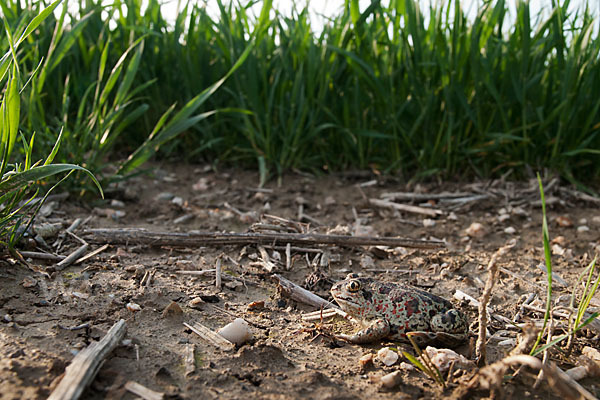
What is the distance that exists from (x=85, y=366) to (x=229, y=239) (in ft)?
4.59

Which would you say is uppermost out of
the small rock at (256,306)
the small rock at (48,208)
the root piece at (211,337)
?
the small rock at (48,208)

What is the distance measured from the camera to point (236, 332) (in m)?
2.12

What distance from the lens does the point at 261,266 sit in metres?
2.88

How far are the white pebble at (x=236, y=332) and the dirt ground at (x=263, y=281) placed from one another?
42 mm

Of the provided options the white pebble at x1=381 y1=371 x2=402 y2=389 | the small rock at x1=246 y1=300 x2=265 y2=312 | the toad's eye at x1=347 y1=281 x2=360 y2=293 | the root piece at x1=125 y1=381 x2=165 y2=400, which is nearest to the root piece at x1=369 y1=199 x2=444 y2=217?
the toad's eye at x1=347 y1=281 x2=360 y2=293

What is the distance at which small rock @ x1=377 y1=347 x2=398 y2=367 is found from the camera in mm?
2072

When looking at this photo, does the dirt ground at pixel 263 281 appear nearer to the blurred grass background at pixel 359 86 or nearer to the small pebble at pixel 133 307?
the small pebble at pixel 133 307

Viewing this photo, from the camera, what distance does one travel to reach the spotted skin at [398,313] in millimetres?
2197

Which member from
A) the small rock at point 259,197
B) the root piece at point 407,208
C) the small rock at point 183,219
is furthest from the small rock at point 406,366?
the small rock at point 259,197

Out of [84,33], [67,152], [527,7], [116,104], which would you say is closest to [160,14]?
[84,33]

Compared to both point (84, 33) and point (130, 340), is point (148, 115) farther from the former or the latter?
point (130, 340)

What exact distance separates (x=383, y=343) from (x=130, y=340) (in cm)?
105

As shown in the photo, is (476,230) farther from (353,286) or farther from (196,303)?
(196,303)

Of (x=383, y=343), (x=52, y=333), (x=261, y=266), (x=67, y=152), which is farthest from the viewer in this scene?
(x=67, y=152)
